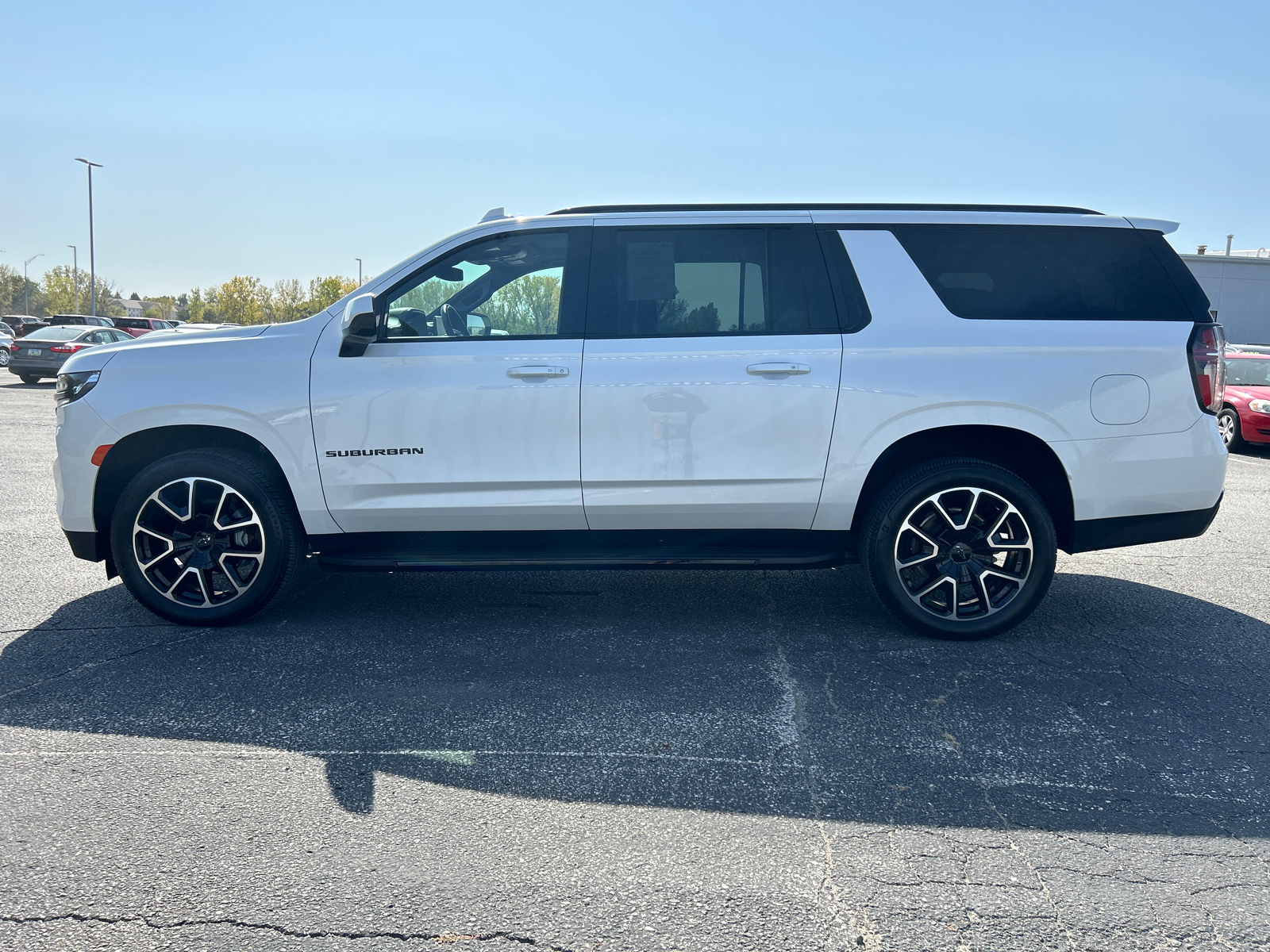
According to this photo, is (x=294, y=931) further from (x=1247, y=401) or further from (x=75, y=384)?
(x=1247, y=401)

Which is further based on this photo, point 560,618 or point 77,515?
point 560,618

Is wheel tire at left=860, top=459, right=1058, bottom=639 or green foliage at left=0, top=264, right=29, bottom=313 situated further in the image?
green foliage at left=0, top=264, right=29, bottom=313

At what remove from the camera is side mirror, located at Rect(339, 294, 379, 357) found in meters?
4.36

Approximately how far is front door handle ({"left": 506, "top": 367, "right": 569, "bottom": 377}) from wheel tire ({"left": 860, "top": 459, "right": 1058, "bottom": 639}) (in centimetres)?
164

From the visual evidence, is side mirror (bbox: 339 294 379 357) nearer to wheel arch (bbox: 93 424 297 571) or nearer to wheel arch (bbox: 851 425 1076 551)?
wheel arch (bbox: 93 424 297 571)

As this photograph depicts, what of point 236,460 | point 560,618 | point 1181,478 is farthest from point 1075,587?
point 236,460

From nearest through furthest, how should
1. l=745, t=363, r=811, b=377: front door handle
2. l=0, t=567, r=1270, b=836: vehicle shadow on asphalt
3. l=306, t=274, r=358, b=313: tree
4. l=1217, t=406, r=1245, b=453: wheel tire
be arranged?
l=0, t=567, r=1270, b=836: vehicle shadow on asphalt < l=745, t=363, r=811, b=377: front door handle < l=1217, t=406, r=1245, b=453: wheel tire < l=306, t=274, r=358, b=313: tree

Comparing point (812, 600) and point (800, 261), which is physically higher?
point (800, 261)

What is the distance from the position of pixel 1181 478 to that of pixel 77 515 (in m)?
5.35

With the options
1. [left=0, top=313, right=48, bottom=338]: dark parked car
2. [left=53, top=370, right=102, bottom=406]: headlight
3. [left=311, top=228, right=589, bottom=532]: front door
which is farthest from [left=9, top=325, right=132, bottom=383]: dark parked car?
[left=0, top=313, right=48, bottom=338]: dark parked car

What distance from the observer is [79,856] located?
8.51ft

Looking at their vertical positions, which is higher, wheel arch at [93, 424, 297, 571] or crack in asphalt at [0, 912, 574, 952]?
wheel arch at [93, 424, 297, 571]

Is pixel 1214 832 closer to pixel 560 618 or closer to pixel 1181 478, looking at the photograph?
pixel 1181 478

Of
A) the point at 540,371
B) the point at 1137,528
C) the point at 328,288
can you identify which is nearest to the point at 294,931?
the point at 540,371
